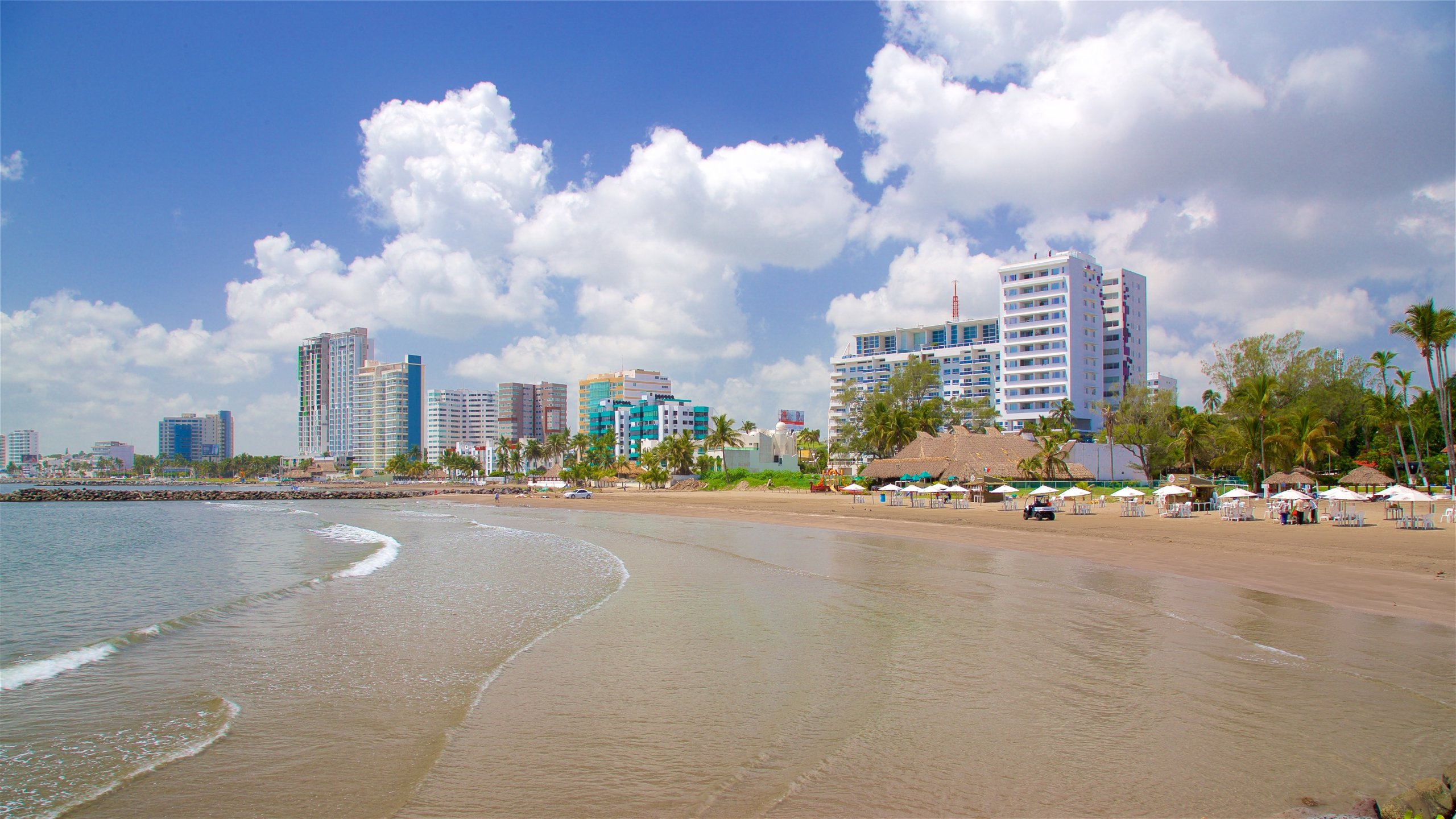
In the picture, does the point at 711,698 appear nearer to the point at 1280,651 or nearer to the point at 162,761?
the point at 162,761

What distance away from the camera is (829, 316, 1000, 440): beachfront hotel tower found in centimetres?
11975

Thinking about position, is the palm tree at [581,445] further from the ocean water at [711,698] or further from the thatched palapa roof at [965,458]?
the ocean water at [711,698]

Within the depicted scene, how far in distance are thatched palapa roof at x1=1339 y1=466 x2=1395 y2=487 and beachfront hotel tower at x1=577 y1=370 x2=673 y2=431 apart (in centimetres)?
14867

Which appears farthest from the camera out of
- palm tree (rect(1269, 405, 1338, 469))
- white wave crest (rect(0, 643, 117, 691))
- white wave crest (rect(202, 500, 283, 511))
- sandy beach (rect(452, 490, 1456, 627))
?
white wave crest (rect(202, 500, 283, 511))


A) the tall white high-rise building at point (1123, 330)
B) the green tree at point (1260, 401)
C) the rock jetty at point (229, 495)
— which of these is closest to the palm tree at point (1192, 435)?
the green tree at point (1260, 401)

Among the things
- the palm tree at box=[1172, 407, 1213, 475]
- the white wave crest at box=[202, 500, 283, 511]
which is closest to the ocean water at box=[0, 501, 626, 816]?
A: the white wave crest at box=[202, 500, 283, 511]

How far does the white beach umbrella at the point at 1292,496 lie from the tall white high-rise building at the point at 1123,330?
72.0 m

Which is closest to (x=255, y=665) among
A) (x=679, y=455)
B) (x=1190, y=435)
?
(x=1190, y=435)

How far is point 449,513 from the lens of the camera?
54312mm

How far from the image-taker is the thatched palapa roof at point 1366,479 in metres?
36.9

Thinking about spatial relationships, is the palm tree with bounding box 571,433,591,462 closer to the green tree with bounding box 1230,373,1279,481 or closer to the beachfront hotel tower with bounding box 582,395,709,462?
the beachfront hotel tower with bounding box 582,395,709,462

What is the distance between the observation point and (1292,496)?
27938 mm

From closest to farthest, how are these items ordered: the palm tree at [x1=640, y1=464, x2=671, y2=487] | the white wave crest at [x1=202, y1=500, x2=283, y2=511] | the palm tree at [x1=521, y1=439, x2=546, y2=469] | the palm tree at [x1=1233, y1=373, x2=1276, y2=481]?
the palm tree at [x1=1233, y1=373, x2=1276, y2=481] → the white wave crest at [x1=202, y1=500, x2=283, y2=511] → the palm tree at [x1=640, y1=464, x2=671, y2=487] → the palm tree at [x1=521, y1=439, x2=546, y2=469]

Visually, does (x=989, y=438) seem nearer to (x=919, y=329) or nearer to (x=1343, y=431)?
(x=1343, y=431)
